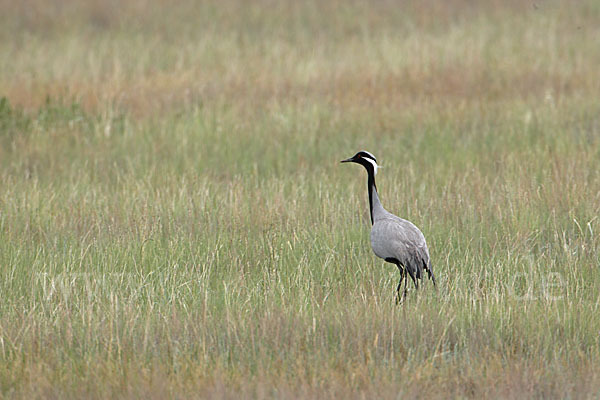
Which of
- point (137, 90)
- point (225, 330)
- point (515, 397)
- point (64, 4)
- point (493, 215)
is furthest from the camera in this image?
point (64, 4)

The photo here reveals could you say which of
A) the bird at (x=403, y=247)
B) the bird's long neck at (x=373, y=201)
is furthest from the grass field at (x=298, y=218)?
the bird's long neck at (x=373, y=201)

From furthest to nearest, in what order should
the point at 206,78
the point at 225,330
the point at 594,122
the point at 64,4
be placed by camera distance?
1. the point at 64,4
2. the point at 206,78
3. the point at 594,122
4. the point at 225,330

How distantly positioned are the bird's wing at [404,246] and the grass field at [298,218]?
0.70ft

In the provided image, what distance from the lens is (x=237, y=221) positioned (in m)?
7.84

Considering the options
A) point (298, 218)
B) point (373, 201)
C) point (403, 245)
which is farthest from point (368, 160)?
point (298, 218)

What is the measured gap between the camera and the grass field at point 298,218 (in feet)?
15.7

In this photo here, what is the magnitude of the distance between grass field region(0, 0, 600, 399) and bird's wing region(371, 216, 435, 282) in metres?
0.21

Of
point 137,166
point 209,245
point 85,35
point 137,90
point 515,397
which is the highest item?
point 85,35

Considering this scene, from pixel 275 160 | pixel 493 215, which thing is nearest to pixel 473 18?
pixel 275 160

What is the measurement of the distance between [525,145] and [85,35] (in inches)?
482

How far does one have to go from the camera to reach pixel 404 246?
18.8 ft

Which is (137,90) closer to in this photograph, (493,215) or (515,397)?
(493,215)

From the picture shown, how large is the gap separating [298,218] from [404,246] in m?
2.26

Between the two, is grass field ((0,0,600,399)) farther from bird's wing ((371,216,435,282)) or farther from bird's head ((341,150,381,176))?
bird's head ((341,150,381,176))
